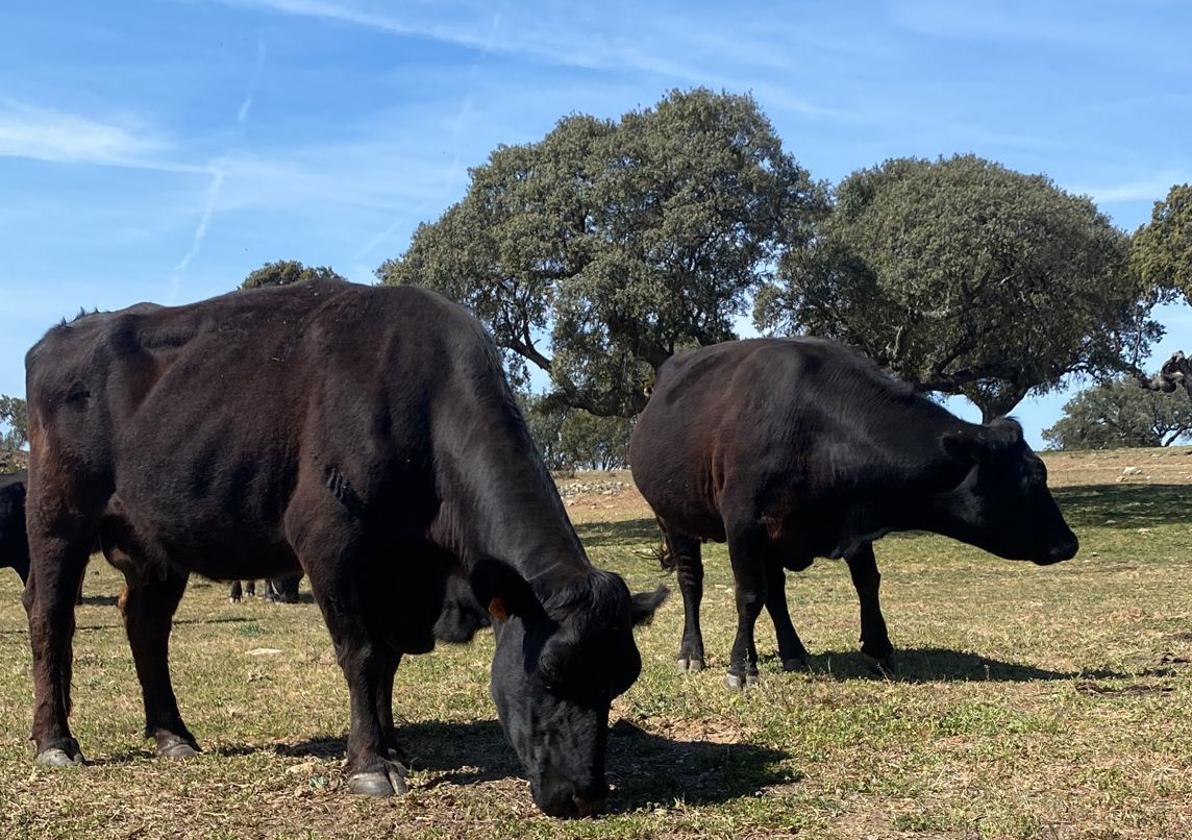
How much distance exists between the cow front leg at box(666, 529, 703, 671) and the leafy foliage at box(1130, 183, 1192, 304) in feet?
81.7

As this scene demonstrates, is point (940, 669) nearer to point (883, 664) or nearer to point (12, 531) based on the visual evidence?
point (883, 664)

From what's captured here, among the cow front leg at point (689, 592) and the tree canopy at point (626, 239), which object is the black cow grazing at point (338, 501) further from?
the tree canopy at point (626, 239)

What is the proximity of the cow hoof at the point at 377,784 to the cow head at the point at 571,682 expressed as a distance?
93 cm

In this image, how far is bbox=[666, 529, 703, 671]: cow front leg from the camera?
10.3 metres

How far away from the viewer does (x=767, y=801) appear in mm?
5773

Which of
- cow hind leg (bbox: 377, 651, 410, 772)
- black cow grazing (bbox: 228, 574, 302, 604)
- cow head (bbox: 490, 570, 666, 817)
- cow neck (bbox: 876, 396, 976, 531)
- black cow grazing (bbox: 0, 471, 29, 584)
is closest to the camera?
cow head (bbox: 490, 570, 666, 817)

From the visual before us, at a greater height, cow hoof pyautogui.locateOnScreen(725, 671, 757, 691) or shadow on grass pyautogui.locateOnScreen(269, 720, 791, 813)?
cow hoof pyautogui.locateOnScreen(725, 671, 757, 691)

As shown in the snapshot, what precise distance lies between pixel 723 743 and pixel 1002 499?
132 inches

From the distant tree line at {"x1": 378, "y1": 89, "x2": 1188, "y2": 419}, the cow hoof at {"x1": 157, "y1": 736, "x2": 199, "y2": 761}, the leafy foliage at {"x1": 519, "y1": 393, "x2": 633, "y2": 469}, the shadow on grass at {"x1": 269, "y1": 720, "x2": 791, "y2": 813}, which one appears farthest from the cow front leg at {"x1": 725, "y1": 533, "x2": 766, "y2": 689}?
the leafy foliage at {"x1": 519, "y1": 393, "x2": 633, "y2": 469}

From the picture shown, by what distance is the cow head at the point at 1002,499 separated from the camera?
358 inches

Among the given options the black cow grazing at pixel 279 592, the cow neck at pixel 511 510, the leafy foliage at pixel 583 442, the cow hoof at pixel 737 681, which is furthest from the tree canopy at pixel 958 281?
the leafy foliage at pixel 583 442

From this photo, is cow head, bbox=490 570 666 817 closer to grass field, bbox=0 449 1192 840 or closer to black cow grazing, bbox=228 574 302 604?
grass field, bbox=0 449 1192 840

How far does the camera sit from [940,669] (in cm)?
955

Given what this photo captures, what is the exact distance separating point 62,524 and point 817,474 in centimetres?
519
